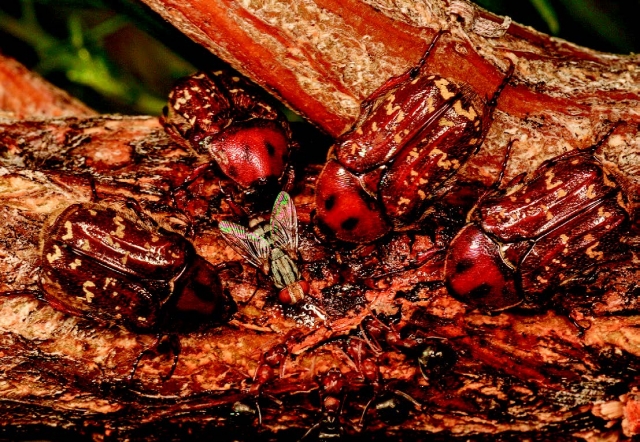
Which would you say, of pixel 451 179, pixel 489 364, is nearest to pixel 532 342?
pixel 489 364

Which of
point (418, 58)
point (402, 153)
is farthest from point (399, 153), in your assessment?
point (418, 58)

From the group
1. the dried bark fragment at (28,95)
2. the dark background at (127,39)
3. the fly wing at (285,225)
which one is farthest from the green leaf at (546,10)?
the dried bark fragment at (28,95)

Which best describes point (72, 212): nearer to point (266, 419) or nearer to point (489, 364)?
point (266, 419)

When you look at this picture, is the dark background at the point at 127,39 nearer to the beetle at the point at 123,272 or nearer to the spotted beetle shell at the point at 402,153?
the spotted beetle shell at the point at 402,153

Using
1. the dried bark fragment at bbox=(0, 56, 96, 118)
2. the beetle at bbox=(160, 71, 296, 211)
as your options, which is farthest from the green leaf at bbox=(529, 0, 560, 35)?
the dried bark fragment at bbox=(0, 56, 96, 118)

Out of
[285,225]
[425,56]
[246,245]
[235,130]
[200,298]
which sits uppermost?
[425,56]

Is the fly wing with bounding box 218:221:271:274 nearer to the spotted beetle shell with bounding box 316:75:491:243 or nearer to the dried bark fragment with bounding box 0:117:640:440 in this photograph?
the dried bark fragment with bounding box 0:117:640:440

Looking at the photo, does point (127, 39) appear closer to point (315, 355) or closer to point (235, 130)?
point (235, 130)
